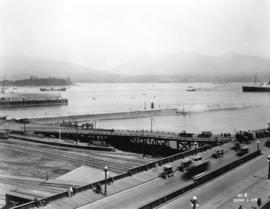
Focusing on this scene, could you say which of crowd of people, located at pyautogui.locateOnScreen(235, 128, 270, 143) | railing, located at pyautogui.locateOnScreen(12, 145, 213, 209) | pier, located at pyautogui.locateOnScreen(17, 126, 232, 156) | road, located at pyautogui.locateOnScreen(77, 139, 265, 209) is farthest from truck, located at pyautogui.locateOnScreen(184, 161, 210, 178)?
pier, located at pyautogui.locateOnScreen(17, 126, 232, 156)

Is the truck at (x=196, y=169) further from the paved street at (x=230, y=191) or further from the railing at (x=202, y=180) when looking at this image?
the paved street at (x=230, y=191)

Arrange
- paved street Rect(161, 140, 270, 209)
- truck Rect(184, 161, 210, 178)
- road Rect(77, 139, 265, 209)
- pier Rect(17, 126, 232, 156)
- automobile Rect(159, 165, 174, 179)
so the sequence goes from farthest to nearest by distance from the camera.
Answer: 1. pier Rect(17, 126, 232, 156)
2. truck Rect(184, 161, 210, 178)
3. automobile Rect(159, 165, 174, 179)
4. paved street Rect(161, 140, 270, 209)
5. road Rect(77, 139, 265, 209)

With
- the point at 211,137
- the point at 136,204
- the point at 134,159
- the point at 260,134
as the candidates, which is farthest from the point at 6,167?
the point at 260,134

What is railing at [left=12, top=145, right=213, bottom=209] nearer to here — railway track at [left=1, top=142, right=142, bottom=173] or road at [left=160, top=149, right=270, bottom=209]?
road at [left=160, top=149, right=270, bottom=209]

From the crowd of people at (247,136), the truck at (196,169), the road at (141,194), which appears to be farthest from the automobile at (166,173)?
the crowd of people at (247,136)

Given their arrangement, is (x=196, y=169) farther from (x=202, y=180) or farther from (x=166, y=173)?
(x=166, y=173)

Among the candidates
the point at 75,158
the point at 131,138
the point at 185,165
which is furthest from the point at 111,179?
the point at 131,138

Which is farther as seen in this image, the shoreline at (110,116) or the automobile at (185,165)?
the shoreline at (110,116)
